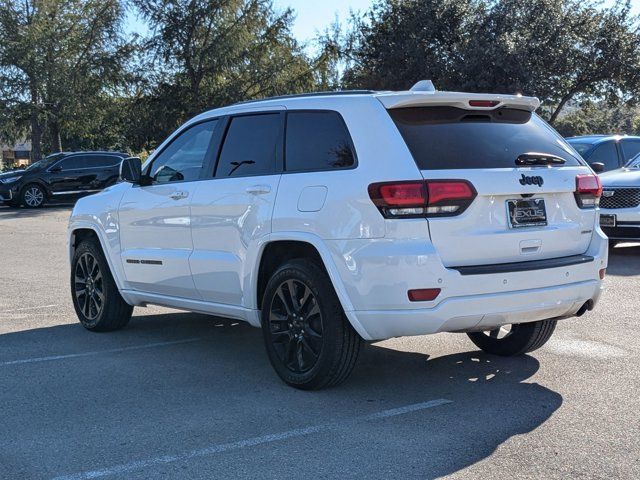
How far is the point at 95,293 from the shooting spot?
7480 mm

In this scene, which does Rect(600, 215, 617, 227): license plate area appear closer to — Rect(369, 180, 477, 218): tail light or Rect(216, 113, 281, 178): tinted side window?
Rect(216, 113, 281, 178): tinted side window

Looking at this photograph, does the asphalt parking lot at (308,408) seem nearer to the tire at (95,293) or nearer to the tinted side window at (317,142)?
the tire at (95,293)

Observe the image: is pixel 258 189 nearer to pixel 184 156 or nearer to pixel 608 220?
pixel 184 156

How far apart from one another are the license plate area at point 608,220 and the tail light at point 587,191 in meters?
6.75

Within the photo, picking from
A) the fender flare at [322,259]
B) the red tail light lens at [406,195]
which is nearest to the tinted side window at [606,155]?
the fender flare at [322,259]

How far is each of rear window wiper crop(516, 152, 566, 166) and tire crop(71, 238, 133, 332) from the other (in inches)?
154

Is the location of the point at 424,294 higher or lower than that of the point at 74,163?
lower

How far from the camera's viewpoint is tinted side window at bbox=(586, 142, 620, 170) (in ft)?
46.5

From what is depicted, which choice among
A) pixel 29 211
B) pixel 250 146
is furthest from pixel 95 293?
pixel 29 211

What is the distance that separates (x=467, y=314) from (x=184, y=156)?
2874 millimetres

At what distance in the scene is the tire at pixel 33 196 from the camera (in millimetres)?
24266

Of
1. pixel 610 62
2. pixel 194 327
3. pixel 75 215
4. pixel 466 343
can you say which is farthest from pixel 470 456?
pixel 610 62

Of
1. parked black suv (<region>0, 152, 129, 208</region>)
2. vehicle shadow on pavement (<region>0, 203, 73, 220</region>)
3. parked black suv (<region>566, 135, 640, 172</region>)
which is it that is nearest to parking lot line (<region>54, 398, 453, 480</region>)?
parked black suv (<region>566, 135, 640, 172</region>)

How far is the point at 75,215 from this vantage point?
7676mm
